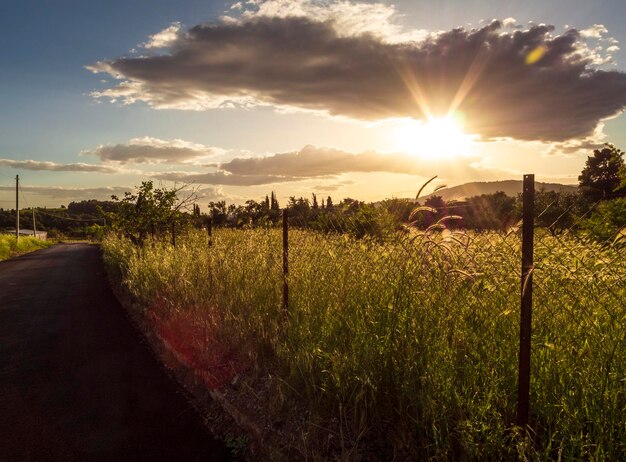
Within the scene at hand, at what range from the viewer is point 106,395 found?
20.0 feet

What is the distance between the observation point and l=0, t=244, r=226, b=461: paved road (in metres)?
4.82

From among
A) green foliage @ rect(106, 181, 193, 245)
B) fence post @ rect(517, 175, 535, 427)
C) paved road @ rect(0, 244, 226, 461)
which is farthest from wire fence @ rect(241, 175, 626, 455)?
green foliage @ rect(106, 181, 193, 245)

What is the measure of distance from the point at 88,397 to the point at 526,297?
536 centimetres

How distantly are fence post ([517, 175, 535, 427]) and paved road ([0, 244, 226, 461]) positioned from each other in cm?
282

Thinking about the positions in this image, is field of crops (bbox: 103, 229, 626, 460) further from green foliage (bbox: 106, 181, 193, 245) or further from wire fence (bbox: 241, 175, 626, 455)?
green foliage (bbox: 106, 181, 193, 245)

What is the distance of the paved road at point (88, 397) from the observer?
190 inches

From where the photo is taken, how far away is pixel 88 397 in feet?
19.9

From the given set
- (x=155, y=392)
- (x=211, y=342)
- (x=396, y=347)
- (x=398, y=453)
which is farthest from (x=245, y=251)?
(x=398, y=453)

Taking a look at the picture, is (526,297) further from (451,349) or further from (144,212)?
(144,212)

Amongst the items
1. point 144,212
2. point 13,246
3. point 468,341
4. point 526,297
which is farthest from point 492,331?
point 13,246

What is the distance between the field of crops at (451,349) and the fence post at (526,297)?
0.54ft

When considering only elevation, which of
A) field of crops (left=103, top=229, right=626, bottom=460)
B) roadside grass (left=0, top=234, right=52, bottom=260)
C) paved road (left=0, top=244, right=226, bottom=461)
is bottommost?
roadside grass (left=0, top=234, right=52, bottom=260)

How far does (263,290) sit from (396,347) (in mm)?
3645

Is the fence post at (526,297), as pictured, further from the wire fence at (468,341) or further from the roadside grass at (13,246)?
the roadside grass at (13,246)
